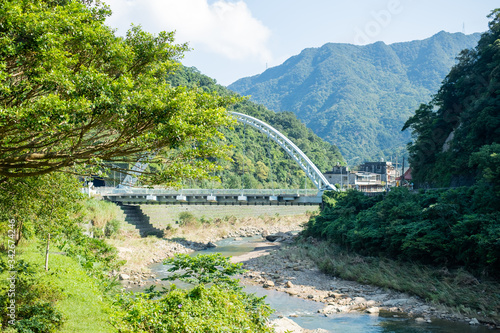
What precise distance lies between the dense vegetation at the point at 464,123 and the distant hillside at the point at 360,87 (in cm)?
7887

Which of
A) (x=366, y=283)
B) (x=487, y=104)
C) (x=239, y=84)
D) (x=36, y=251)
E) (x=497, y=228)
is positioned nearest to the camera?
(x=36, y=251)

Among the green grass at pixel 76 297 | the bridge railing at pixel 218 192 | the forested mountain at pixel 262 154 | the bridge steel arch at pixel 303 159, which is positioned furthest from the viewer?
the forested mountain at pixel 262 154

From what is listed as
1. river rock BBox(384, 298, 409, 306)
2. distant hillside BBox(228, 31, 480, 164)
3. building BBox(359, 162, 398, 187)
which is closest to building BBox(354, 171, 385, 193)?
building BBox(359, 162, 398, 187)

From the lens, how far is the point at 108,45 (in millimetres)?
7668

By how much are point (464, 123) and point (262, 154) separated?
130ft

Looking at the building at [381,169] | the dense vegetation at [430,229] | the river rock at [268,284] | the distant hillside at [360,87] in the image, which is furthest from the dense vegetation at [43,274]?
the distant hillside at [360,87]

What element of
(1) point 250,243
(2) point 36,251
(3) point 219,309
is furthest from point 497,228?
(1) point 250,243

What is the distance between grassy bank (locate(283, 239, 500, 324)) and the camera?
53.1 feet

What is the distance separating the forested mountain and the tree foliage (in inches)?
1551

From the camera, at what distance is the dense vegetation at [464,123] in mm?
24031

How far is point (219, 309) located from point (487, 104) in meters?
22.6

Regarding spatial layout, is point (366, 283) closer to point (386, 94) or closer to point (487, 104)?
point (487, 104)

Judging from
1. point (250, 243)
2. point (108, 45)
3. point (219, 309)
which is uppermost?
point (108, 45)

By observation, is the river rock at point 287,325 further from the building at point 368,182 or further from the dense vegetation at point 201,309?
the building at point 368,182
